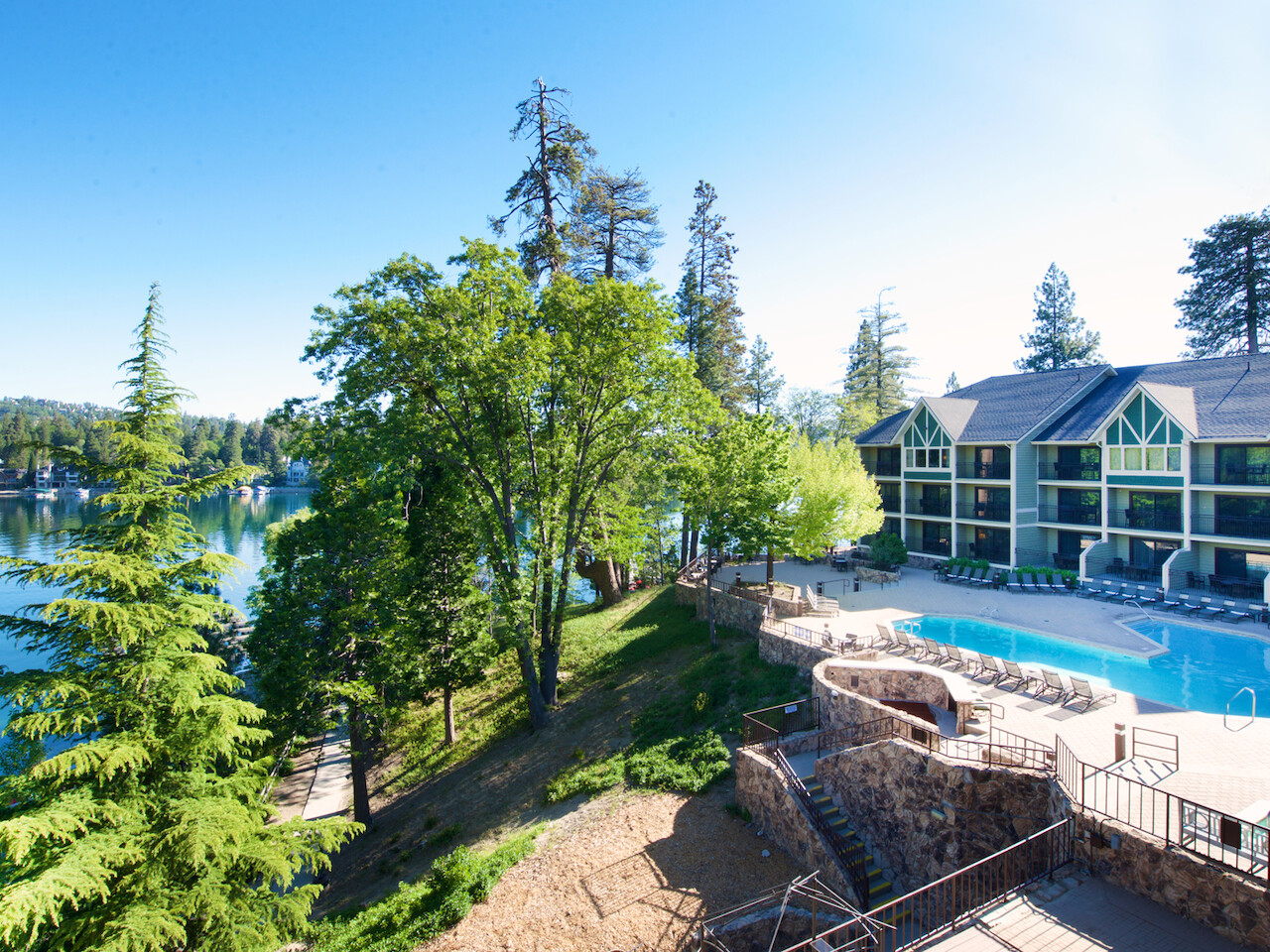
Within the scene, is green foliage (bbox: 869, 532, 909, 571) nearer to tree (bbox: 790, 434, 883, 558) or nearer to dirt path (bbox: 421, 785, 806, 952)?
tree (bbox: 790, 434, 883, 558)

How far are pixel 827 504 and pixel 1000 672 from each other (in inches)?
434

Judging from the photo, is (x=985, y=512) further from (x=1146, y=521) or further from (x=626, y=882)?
(x=626, y=882)

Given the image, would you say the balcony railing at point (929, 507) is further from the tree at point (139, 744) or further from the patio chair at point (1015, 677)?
the tree at point (139, 744)

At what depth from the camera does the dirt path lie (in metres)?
10.2

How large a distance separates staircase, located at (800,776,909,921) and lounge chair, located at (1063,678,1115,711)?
6359 mm

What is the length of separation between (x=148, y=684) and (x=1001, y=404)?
1490 inches

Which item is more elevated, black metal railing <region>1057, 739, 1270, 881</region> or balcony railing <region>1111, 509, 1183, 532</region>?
balcony railing <region>1111, 509, 1183, 532</region>

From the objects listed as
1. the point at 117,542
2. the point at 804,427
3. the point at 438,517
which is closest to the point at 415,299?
the point at 438,517

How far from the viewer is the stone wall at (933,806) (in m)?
10.2

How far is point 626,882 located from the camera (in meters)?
11.2

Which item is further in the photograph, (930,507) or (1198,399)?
(930,507)

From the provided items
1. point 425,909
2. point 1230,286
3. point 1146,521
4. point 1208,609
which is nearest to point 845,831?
point 425,909

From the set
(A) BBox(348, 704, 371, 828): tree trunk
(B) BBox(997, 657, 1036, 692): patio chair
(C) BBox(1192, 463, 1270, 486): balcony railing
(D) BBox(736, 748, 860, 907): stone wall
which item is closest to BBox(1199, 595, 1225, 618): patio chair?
(C) BBox(1192, 463, 1270, 486): balcony railing

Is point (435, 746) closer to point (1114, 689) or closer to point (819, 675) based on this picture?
point (819, 675)
